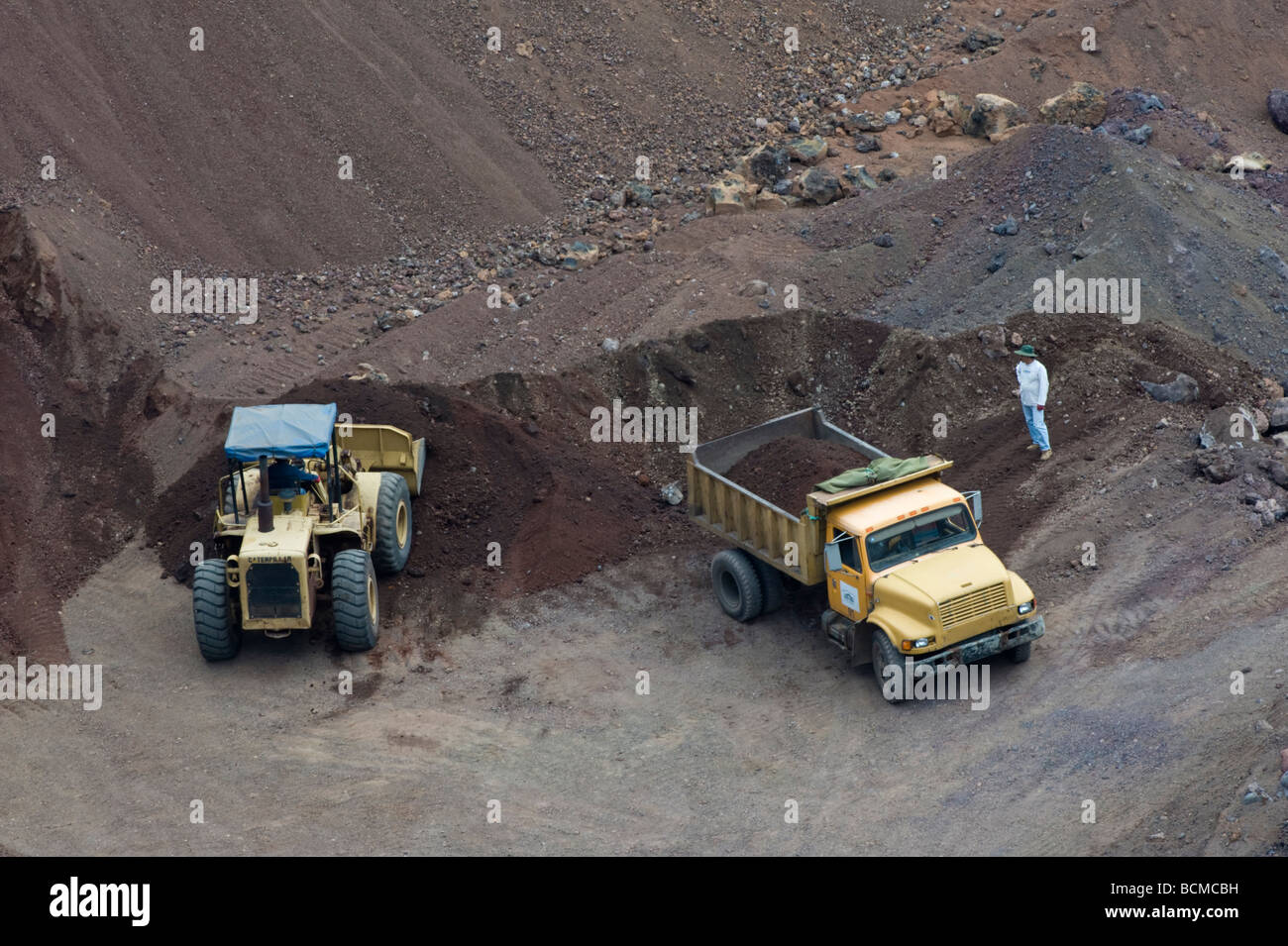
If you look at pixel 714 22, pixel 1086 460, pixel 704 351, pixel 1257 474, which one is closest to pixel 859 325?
pixel 704 351

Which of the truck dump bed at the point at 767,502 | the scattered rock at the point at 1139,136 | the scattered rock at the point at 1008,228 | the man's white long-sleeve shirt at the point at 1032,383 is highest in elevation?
the scattered rock at the point at 1139,136

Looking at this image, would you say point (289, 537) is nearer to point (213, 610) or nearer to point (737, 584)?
point (213, 610)

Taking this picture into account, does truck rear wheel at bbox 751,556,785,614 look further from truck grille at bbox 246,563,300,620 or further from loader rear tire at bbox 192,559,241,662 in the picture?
loader rear tire at bbox 192,559,241,662

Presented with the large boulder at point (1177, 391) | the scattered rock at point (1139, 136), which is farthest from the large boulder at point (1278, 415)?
the scattered rock at point (1139, 136)

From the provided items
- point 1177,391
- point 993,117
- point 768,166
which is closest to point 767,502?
point 1177,391

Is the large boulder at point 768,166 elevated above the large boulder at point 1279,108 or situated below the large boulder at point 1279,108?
below

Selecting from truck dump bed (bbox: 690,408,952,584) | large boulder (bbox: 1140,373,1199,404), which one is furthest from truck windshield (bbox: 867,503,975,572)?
large boulder (bbox: 1140,373,1199,404)

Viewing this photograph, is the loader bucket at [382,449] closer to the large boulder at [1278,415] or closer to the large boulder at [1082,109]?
the large boulder at [1278,415]
